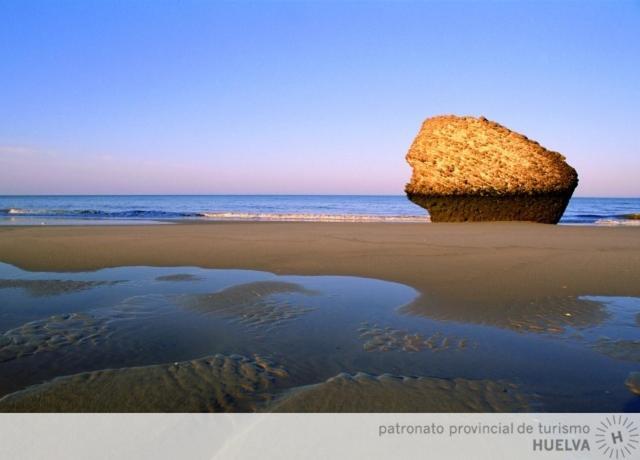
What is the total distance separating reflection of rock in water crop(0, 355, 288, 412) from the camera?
216 cm

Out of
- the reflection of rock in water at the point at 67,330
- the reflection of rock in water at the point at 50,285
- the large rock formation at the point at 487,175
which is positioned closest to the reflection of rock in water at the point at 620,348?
the reflection of rock in water at the point at 67,330

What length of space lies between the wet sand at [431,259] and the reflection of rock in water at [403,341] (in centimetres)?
60

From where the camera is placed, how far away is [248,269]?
6242mm

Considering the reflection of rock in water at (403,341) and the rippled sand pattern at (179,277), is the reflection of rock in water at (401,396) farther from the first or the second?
the rippled sand pattern at (179,277)

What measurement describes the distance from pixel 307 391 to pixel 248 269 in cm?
407

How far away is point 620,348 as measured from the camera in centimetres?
299

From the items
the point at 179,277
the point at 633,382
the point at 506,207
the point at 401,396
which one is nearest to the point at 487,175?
the point at 506,207

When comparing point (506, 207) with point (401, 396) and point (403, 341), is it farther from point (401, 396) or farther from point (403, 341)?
point (401, 396)

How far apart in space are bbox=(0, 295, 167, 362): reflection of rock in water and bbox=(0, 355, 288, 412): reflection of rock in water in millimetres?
674
